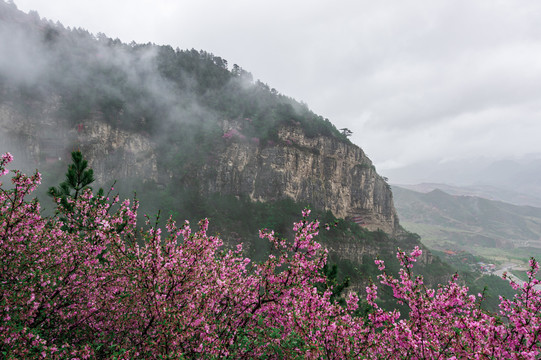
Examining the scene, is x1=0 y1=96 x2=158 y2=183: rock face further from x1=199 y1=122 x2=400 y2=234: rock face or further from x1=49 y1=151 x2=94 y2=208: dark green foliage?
→ x1=49 y1=151 x2=94 y2=208: dark green foliage

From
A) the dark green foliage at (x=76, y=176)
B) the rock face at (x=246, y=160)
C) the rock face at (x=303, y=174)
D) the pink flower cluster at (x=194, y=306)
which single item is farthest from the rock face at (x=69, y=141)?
the pink flower cluster at (x=194, y=306)

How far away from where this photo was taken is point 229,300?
693 centimetres

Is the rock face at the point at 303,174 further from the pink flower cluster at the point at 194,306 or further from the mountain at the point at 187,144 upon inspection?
the pink flower cluster at the point at 194,306

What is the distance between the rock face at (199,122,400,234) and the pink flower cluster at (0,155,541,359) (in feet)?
220

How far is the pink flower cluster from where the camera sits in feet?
18.4

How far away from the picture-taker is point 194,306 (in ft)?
19.9

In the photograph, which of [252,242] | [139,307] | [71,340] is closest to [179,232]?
[139,307]

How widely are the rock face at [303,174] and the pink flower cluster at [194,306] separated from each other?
67.0 meters

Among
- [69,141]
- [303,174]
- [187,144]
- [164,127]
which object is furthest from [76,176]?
[164,127]

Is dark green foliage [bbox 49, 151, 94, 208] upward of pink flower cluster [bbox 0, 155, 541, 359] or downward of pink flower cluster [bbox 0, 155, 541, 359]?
upward

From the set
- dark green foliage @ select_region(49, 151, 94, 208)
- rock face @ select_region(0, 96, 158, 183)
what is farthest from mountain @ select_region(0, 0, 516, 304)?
dark green foliage @ select_region(49, 151, 94, 208)

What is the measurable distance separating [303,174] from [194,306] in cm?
7427

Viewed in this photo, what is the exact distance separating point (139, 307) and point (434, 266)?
98.5 metres

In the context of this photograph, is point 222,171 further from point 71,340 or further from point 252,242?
point 71,340
